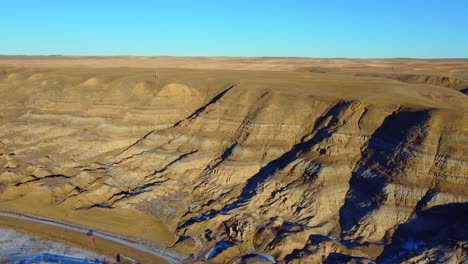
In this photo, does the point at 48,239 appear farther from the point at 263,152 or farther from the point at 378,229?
the point at 378,229

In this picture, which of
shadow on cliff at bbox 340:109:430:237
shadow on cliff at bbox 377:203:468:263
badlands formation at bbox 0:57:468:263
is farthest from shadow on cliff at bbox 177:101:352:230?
shadow on cliff at bbox 377:203:468:263

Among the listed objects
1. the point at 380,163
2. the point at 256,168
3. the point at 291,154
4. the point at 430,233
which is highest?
the point at 380,163

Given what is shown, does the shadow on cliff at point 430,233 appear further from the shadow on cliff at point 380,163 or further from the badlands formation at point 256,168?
the shadow on cliff at point 380,163

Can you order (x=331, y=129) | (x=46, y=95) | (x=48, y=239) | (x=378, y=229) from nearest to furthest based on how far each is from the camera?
1. (x=378, y=229)
2. (x=48, y=239)
3. (x=331, y=129)
4. (x=46, y=95)

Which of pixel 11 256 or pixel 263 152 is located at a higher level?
pixel 263 152

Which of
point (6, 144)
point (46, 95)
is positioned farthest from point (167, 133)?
point (46, 95)

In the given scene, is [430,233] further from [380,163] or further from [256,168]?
[256,168]

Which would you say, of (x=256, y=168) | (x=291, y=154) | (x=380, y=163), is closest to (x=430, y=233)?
(x=380, y=163)

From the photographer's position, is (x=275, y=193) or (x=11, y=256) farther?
(x=275, y=193)
